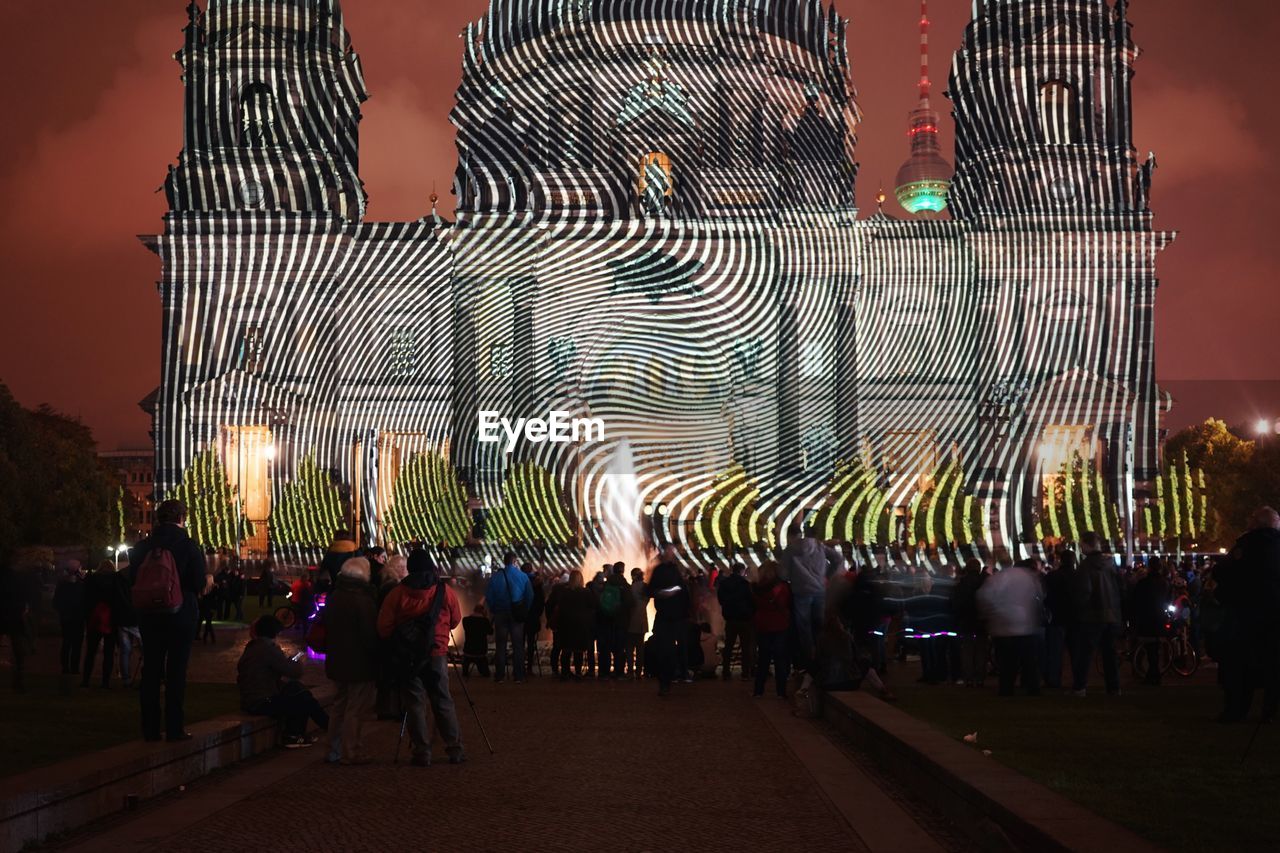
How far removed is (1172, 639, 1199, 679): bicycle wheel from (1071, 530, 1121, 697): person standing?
9.58 feet

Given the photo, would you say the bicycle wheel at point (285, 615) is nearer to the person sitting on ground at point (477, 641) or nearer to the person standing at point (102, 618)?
the person standing at point (102, 618)

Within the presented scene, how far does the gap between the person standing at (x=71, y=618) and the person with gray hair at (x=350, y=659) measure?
27.7 feet

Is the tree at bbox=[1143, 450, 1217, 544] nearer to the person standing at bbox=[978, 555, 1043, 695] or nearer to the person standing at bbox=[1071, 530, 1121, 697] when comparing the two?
the person standing at bbox=[1071, 530, 1121, 697]

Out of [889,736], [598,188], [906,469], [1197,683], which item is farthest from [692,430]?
[889,736]

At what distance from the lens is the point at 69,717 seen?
15.1 metres

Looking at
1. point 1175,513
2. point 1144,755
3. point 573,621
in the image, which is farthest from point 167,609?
point 1175,513

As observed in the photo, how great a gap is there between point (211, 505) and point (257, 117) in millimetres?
19474

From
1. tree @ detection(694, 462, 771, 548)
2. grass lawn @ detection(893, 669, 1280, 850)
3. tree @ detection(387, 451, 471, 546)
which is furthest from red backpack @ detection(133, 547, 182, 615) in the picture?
tree @ detection(387, 451, 471, 546)

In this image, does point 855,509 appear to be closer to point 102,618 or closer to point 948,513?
point 948,513

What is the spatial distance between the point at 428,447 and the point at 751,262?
57.9 ft

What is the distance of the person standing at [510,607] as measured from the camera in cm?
2439

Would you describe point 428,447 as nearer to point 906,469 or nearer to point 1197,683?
point 906,469

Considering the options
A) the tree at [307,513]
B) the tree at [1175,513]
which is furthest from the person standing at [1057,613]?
the tree at [307,513]

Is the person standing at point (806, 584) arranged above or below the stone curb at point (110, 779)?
above
